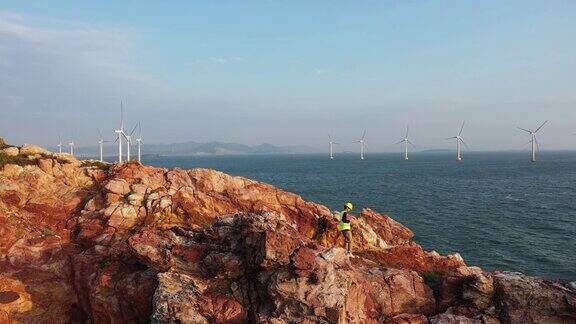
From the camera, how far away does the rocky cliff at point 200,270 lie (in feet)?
71.3

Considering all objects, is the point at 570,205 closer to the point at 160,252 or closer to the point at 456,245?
the point at 456,245

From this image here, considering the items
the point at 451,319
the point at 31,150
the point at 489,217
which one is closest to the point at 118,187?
the point at 31,150

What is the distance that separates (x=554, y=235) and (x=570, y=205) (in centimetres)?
3604

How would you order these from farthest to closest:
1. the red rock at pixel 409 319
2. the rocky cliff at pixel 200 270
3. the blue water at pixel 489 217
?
1. the blue water at pixel 489 217
2. the red rock at pixel 409 319
3. the rocky cliff at pixel 200 270

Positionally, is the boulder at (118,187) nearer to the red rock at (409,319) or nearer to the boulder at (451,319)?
the red rock at (409,319)

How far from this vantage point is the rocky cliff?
21.7 meters

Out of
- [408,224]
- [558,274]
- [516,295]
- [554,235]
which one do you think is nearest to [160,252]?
[516,295]

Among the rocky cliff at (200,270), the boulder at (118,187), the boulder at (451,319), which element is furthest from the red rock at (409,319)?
the boulder at (118,187)

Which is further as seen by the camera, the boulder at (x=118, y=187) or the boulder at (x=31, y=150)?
the boulder at (x=31, y=150)

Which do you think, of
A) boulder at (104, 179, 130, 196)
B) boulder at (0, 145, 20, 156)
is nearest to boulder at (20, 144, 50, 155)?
boulder at (0, 145, 20, 156)

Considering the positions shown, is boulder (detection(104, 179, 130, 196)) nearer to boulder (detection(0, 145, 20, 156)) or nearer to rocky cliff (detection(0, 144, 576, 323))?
rocky cliff (detection(0, 144, 576, 323))

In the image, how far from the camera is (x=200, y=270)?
2539 cm

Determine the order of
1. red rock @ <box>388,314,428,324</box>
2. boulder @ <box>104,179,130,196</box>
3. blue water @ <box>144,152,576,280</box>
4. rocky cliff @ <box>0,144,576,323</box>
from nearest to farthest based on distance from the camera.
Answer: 1. rocky cliff @ <box>0,144,576,323</box>
2. red rock @ <box>388,314,428,324</box>
3. boulder @ <box>104,179,130,196</box>
4. blue water @ <box>144,152,576,280</box>

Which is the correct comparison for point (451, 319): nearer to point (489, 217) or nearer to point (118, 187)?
point (118, 187)
